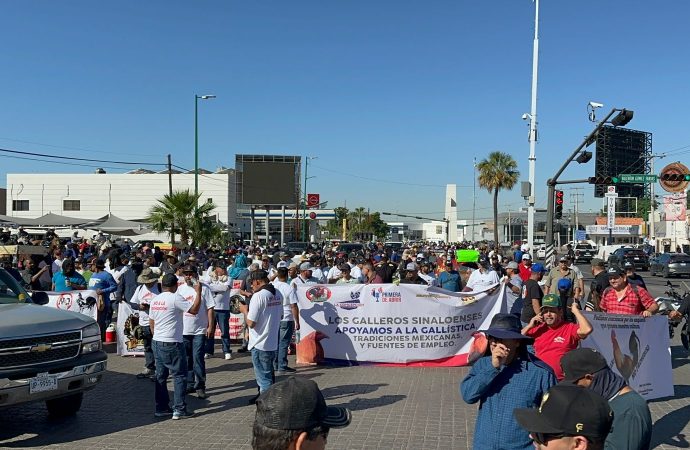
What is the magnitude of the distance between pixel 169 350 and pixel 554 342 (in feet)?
15.1

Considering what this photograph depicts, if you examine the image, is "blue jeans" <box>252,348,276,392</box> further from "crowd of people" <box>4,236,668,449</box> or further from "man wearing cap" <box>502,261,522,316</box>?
"man wearing cap" <box>502,261,522,316</box>

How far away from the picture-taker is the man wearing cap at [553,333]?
5.42m

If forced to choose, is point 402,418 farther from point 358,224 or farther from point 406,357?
point 358,224

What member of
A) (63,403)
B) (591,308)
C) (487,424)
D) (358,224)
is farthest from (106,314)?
(358,224)

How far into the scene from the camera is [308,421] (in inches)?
84.1

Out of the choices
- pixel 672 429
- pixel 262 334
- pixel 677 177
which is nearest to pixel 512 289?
pixel 672 429

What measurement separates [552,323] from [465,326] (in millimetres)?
5601

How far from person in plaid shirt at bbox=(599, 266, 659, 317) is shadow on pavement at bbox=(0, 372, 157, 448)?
6.71m

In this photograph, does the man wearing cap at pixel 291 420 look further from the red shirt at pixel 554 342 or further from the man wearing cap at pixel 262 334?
the man wearing cap at pixel 262 334

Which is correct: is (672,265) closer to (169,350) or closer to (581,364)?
(169,350)

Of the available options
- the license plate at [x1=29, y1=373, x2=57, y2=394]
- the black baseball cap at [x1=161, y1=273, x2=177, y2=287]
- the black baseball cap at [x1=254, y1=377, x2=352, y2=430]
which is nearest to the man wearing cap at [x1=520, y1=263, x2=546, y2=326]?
the black baseball cap at [x1=161, y1=273, x2=177, y2=287]

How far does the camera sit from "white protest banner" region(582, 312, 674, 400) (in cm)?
777

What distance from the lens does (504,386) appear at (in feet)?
12.1

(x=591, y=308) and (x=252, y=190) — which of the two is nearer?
(x=591, y=308)
